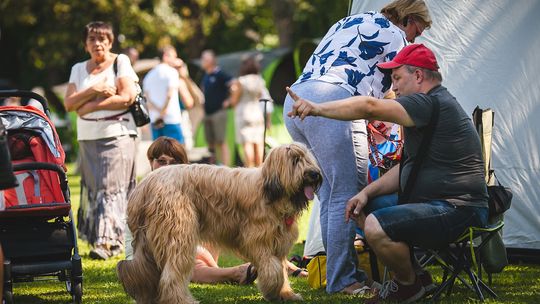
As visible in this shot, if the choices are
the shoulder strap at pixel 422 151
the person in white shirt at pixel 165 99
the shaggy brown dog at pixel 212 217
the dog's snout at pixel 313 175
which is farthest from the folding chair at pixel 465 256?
the person in white shirt at pixel 165 99

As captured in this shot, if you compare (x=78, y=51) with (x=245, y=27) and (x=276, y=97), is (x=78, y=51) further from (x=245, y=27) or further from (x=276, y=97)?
(x=276, y=97)

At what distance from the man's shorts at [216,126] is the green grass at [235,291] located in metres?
9.11

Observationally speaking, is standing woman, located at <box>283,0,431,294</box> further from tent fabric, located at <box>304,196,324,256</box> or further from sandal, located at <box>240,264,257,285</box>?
tent fabric, located at <box>304,196,324,256</box>

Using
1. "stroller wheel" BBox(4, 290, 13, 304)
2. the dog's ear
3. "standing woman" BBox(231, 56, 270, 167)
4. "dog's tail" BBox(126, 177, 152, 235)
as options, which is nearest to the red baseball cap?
the dog's ear

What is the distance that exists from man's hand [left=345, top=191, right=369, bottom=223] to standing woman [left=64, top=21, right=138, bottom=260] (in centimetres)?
310

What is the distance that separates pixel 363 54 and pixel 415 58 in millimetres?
527

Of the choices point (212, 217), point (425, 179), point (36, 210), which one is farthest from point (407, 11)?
point (36, 210)

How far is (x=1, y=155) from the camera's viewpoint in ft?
15.2

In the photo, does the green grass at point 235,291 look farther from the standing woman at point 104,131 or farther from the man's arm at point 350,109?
the man's arm at point 350,109

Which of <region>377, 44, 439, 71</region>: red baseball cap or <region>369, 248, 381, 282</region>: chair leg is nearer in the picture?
<region>377, 44, 439, 71</region>: red baseball cap

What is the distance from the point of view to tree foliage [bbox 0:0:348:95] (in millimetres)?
29516

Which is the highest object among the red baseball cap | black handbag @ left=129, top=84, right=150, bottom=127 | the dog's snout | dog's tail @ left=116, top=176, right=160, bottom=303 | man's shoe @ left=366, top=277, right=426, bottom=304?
the red baseball cap

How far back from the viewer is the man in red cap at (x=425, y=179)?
518 cm

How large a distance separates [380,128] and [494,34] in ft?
5.34
